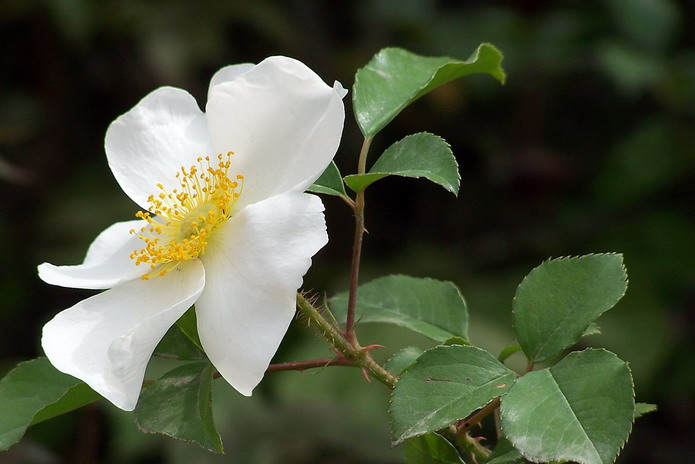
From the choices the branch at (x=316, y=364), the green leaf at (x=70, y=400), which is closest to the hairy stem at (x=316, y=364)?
the branch at (x=316, y=364)

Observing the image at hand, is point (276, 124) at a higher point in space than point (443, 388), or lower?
higher

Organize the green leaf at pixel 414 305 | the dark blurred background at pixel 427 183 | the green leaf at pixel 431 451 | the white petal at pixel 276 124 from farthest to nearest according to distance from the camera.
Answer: the dark blurred background at pixel 427 183
the green leaf at pixel 414 305
the white petal at pixel 276 124
the green leaf at pixel 431 451

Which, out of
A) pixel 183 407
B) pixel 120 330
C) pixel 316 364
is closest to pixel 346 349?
pixel 316 364

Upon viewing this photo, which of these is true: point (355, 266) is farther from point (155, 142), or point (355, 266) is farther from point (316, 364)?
point (155, 142)

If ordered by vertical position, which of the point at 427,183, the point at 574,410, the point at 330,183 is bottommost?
the point at 427,183

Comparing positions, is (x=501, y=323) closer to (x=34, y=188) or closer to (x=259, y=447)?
(x=259, y=447)

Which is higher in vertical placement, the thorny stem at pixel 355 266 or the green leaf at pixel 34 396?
the thorny stem at pixel 355 266

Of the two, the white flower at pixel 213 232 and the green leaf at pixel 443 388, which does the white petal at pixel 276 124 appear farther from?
the green leaf at pixel 443 388
